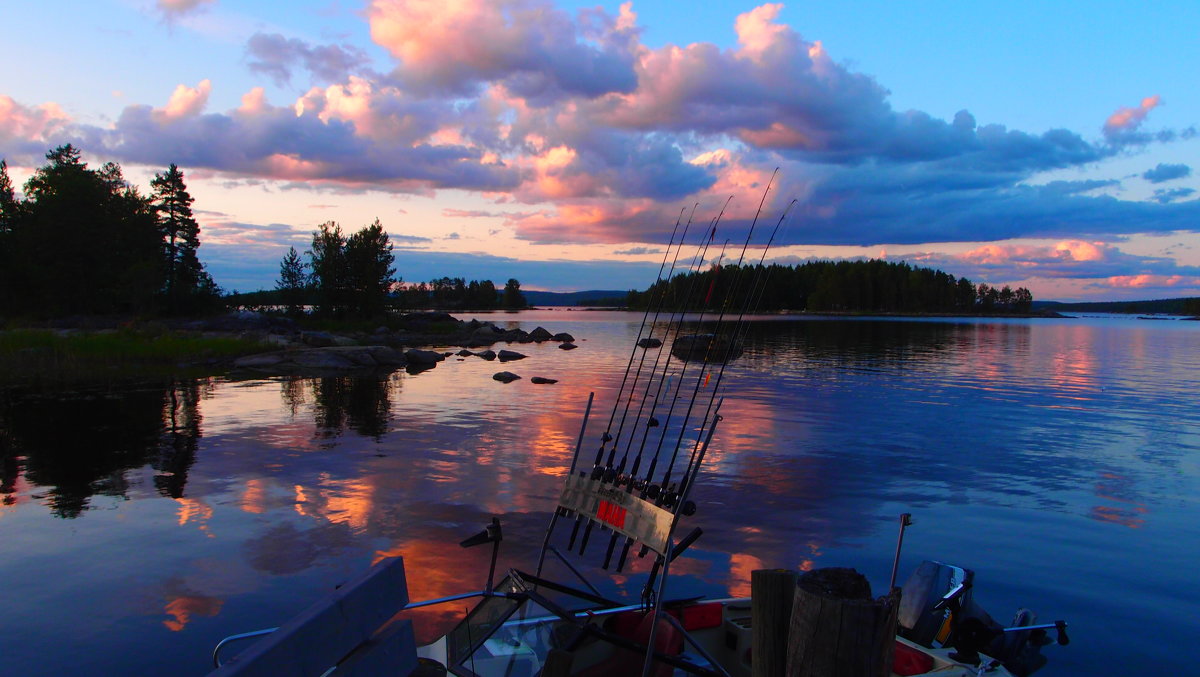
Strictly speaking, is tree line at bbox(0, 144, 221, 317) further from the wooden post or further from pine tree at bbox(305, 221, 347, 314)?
the wooden post

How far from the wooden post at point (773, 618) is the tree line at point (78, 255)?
222 ft

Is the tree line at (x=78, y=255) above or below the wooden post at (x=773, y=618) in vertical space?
above

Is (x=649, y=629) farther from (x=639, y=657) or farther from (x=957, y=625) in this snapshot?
(x=957, y=625)

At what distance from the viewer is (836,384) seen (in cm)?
3691

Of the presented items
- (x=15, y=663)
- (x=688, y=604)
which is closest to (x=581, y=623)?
(x=688, y=604)

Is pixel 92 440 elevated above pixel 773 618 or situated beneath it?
situated beneath

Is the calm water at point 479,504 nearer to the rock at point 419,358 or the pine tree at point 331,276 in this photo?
the rock at point 419,358

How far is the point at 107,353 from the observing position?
39.6 meters

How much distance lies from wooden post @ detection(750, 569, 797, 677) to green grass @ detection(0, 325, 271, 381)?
37.0m

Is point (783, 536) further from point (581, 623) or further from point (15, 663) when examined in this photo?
point (15, 663)

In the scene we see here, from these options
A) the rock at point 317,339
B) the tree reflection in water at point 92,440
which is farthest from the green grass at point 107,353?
the tree reflection in water at point 92,440

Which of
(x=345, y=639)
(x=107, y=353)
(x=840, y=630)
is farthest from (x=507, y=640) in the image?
(x=107, y=353)

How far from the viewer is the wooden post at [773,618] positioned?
482 cm

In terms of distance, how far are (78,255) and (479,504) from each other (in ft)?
208
